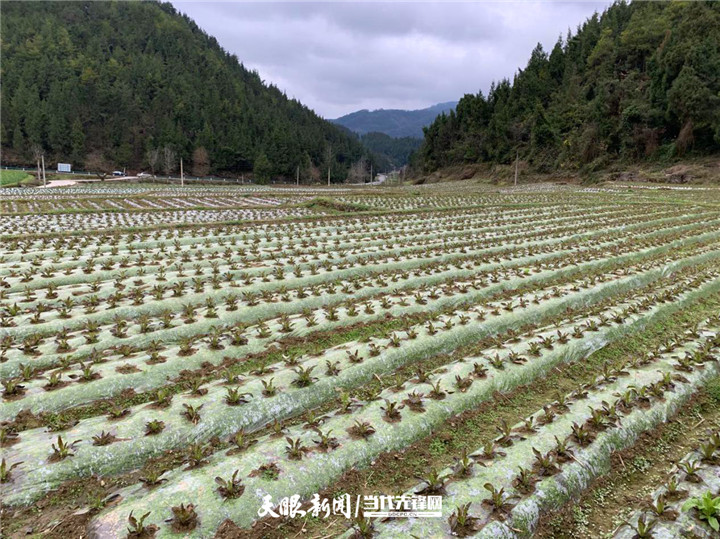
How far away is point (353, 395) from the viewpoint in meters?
4.91

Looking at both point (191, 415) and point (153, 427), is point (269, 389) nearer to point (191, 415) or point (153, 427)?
point (191, 415)

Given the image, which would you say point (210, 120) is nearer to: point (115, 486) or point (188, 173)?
point (188, 173)

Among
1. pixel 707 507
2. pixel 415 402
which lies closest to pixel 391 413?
pixel 415 402

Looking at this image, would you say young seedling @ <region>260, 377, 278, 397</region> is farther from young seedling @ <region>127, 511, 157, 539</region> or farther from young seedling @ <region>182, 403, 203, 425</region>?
young seedling @ <region>127, 511, 157, 539</region>

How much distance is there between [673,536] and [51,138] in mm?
93113

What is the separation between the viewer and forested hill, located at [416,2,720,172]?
127 ft

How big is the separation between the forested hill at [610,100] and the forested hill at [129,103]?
137 feet

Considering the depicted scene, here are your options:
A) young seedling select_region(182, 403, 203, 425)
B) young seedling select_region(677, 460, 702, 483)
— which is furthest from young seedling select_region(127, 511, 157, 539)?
young seedling select_region(677, 460, 702, 483)

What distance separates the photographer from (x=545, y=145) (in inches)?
2297

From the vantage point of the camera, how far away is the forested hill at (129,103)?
243ft

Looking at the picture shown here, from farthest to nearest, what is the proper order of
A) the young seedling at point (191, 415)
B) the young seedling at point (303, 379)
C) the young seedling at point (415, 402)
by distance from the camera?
1. the young seedling at point (303, 379)
2. the young seedling at point (415, 402)
3. the young seedling at point (191, 415)

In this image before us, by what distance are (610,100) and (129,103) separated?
91.3m

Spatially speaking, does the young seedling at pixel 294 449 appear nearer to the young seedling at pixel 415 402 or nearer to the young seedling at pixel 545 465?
the young seedling at pixel 415 402

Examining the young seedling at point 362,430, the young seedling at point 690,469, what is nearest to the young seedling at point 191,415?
the young seedling at point 362,430
